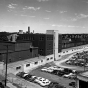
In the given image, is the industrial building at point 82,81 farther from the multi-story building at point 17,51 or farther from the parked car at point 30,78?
the multi-story building at point 17,51

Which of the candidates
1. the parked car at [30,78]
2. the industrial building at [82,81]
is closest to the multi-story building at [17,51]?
the parked car at [30,78]

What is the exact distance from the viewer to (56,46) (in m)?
58.4

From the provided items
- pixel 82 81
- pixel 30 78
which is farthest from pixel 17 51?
pixel 82 81

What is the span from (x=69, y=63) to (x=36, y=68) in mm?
14370

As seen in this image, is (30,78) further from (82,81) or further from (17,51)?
(82,81)

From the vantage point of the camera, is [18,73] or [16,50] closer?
[18,73]

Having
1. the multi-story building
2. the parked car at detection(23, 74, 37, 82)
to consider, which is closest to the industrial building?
the parked car at detection(23, 74, 37, 82)

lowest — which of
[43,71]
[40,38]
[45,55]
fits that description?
[43,71]

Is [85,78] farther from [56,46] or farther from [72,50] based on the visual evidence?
[72,50]

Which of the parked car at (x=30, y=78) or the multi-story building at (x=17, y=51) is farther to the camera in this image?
the multi-story building at (x=17, y=51)

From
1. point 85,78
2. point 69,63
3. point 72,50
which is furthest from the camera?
point 72,50

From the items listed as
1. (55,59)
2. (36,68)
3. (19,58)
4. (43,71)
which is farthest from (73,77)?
(55,59)

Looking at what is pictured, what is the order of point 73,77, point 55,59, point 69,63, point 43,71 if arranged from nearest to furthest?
point 73,77
point 43,71
point 69,63
point 55,59

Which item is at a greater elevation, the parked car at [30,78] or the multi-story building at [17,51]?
the multi-story building at [17,51]
